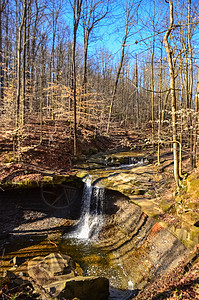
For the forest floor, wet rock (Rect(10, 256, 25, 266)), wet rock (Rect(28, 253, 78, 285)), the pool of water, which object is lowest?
the pool of water

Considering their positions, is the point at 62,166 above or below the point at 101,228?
above

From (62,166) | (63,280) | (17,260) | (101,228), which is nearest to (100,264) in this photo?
(63,280)

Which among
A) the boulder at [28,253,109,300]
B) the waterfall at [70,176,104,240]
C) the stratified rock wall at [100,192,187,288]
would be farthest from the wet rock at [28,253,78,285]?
the waterfall at [70,176,104,240]

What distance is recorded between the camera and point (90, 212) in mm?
9789

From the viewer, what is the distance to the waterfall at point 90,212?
884 centimetres

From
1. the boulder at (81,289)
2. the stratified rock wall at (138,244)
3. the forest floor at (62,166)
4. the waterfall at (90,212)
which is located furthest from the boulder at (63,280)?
the waterfall at (90,212)

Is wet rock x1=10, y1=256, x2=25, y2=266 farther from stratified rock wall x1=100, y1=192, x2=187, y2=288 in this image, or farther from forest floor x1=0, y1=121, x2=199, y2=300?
stratified rock wall x1=100, y1=192, x2=187, y2=288

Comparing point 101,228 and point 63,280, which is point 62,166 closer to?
point 101,228

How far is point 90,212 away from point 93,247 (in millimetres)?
2258

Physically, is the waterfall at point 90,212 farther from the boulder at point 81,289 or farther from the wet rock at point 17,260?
the boulder at point 81,289

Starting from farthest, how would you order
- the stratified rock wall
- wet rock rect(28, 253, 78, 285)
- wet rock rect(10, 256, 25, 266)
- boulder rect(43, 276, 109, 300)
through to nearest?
wet rock rect(10, 256, 25, 266) < the stratified rock wall < wet rock rect(28, 253, 78, 285) < boulder rect(43, 276, 109, 300)

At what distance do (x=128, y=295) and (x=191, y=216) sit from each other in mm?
3006

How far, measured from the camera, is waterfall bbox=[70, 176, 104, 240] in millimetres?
8844

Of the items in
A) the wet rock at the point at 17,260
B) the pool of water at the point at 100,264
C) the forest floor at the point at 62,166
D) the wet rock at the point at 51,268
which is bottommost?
the pool of water at the point at 100,264
